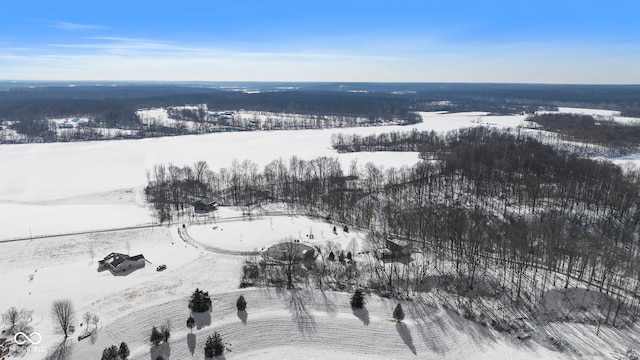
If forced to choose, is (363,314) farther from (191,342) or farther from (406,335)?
(191,342)

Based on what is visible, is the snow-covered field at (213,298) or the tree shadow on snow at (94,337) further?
the snow-covered field at (213,298)

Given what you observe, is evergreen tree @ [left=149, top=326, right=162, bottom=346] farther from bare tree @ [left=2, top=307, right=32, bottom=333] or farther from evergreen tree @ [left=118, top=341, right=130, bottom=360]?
bare tree @ [left=2, top=307, right=32, bottom=333]

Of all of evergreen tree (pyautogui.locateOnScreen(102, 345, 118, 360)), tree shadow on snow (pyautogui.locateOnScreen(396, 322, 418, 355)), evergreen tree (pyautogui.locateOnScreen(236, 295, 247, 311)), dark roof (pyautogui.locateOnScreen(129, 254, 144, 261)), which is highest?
dark roof (pyautogui.locateOnScreen(129, 254, 144, 261))

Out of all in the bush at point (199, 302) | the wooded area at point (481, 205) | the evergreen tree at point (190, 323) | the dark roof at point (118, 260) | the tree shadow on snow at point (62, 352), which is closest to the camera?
the tree shadow on snow at point (62, 352)

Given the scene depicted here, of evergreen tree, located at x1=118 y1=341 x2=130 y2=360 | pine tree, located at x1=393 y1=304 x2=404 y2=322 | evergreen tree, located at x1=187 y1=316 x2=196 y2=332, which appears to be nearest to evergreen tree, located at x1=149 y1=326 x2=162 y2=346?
evergreen tree, located at x1=118 y1=341 x2=130 y2=360

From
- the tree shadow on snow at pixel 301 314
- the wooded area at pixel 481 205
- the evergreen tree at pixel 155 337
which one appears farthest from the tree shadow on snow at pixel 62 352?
the wooded area at pixel 481 205

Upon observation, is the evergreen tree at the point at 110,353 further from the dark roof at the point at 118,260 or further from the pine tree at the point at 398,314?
the pine tree at the point at 398,314

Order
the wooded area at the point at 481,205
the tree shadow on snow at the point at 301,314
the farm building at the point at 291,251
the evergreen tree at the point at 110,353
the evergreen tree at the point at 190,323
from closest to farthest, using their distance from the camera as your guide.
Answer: the evergreen tree at the point at 110,353 → the evergreen tree at the point at 190,323 → the tree shadow on snow at the point at 301,314 → the wooded area at the point at 481,205 → the farm building at the point at 291,251

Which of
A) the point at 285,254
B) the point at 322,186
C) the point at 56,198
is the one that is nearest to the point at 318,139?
the point at 322,186
